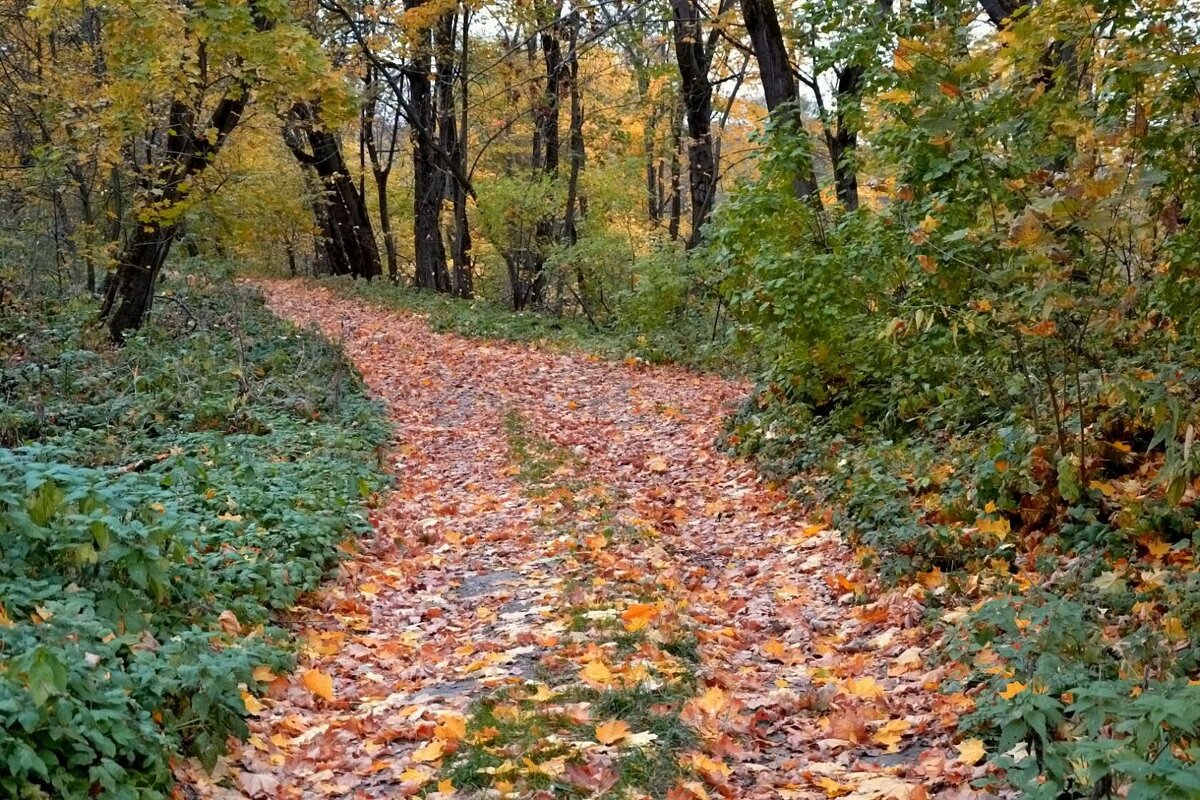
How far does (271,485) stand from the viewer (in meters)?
7.52

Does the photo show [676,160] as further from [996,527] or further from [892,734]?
[892,734]

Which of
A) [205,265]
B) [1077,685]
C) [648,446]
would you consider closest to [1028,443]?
[1077,685]

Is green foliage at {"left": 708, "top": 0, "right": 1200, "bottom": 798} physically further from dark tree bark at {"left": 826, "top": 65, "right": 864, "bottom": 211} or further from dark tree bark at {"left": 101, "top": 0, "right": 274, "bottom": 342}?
dark tree bark at {"left": 101, "top": 0, "right": 274, "bottom": 342}

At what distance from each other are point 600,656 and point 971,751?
6.18 ft

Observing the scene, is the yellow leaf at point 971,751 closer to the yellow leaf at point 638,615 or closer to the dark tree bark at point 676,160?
the yellow leaf at point 638,615

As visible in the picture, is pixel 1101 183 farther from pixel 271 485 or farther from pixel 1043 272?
pixel 271 485

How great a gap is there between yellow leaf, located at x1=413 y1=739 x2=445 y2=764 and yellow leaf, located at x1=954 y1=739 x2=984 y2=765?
213cm

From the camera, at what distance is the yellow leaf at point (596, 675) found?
475cm

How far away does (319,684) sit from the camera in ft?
16.4

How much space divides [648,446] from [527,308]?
13.1m

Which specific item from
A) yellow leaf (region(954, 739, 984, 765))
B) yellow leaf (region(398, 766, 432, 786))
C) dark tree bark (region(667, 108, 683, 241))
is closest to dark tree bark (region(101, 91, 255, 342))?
yellow leaf (region(398, 766, 432, 786))

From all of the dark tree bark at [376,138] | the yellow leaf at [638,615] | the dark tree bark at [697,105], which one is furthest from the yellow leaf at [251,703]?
the dark tree bark at [376,138]

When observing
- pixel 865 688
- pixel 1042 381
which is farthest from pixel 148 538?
pixel 1042 381

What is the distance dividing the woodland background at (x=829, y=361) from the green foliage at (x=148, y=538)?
0.02 m
